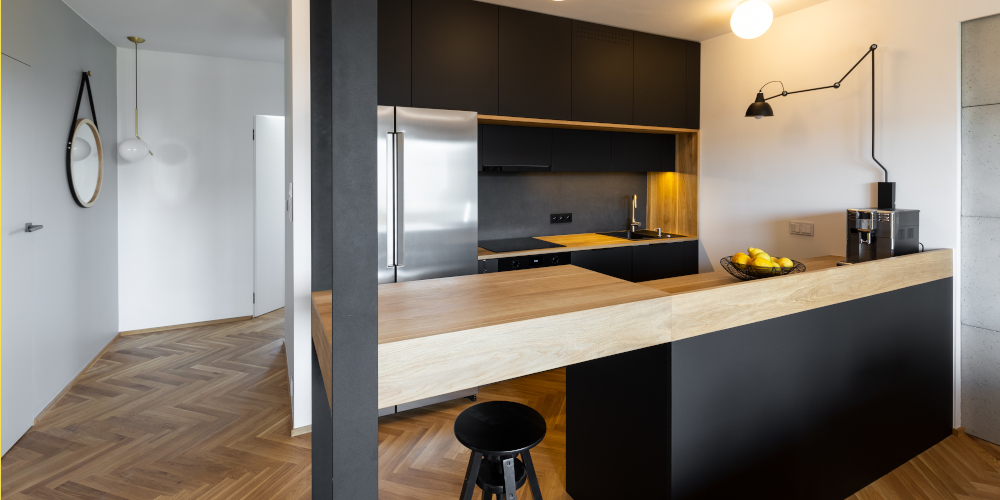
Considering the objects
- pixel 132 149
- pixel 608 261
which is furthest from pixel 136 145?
pixel 608 261

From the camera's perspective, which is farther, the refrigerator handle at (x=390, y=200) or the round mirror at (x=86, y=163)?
the round mirror at (x=86, y=163)

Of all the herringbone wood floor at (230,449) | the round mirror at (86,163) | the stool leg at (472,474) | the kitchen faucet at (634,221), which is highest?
the round mirror at (86,163)

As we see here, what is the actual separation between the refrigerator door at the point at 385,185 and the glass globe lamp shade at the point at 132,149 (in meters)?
2.75

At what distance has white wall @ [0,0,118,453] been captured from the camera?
2.66 m

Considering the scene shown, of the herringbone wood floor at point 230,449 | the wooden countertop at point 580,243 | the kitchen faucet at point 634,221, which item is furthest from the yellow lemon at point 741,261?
the kitchen faucet at point 634,221

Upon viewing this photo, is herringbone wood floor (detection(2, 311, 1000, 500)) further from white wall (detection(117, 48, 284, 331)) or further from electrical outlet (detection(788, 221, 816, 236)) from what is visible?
electrical outlet (detection(788, 221, 816, 236))

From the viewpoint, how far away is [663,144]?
14.8 feet

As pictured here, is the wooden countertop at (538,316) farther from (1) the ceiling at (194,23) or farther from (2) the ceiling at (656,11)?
(1) the ceiling at (194,23)

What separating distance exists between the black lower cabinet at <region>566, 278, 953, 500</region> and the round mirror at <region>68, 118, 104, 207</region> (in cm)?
361

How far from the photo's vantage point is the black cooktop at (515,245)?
3.70m

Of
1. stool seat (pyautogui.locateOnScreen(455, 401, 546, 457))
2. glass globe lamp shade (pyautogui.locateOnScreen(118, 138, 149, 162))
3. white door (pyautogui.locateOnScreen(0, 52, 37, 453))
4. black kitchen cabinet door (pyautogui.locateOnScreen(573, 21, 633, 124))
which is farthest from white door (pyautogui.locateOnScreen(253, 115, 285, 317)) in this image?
stool seat (pyautogui.locateOnScreen(455, 401, 546, 457))

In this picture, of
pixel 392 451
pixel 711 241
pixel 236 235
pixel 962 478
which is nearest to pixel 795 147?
pixel 711 241

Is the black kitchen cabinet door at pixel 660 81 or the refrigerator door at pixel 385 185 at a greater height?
the black kitchen cabinet door at pixel 660 81

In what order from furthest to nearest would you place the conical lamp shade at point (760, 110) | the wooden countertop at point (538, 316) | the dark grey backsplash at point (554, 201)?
the dark grey backsplash at point (554, 201) < the conical lamp shade at point (760, 110) < the wooden countertop at point (538, 316)
